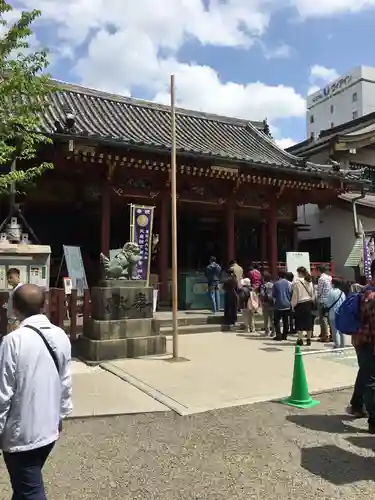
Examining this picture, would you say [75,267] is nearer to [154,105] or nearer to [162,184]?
[162,184]

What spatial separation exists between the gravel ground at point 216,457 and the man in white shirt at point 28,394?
3.53 feet

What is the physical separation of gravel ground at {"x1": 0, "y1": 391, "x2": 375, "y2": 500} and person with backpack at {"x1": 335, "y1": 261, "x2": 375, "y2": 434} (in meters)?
0.35

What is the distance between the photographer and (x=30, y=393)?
2469 mm

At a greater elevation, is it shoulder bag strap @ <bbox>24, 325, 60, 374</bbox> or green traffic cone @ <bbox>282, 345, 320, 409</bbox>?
shoulder bag strap @ <bbox>24, 325, 60, 374</bbox>

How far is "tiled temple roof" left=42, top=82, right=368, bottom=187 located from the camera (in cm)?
1430

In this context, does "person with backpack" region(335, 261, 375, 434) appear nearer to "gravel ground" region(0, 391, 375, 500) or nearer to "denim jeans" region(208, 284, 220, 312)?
"gravel ground" region(0, 391, 375, 500)

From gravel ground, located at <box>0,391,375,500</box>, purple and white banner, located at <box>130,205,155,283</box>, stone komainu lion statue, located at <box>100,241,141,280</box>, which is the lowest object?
gravel ground, located at <box>0,391,375,500</box>

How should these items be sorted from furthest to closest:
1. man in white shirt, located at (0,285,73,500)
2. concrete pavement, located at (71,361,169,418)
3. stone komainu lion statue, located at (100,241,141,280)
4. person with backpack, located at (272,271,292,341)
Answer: person with backpack, located at (272,271,292,341) → stone komainu lion statue, located at (100,241,141,280) → concrete pavement, located at (71,361,169,418) → man in white shirt, located at (0,285,73,500)

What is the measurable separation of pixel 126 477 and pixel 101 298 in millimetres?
5012

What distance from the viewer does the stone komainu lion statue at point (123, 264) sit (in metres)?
8.75

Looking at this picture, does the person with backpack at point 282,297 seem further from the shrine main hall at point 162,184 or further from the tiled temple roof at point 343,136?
the tiled temple roof at point 343,136

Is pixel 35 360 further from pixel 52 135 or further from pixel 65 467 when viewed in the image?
pixel 52 135

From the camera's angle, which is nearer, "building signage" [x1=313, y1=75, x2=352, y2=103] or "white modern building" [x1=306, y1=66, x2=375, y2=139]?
"white modern building" [x1=306, y1=66, x2=375, y2=139]

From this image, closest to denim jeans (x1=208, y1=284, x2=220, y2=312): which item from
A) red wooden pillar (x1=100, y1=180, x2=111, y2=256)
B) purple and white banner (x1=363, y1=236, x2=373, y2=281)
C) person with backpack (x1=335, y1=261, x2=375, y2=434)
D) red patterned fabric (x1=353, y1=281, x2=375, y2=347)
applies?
red wooden pillar (x1=100, y1=180, x2=111, y2=256)
